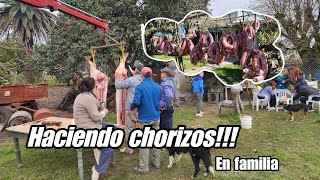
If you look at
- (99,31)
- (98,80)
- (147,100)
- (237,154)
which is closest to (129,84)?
(98,80)

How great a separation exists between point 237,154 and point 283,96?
5.47m

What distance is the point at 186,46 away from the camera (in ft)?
29.6

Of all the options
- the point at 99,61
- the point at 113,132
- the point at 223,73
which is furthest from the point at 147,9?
the point at 113,132

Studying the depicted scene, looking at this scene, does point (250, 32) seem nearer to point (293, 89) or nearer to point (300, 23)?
point (293, 89)

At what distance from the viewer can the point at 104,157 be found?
4.27 meters

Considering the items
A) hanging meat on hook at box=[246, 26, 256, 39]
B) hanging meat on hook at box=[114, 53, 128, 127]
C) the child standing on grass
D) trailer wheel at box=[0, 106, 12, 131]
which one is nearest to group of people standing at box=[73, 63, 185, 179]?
hanging meat on hook at box=[114, 53, 128, 127]

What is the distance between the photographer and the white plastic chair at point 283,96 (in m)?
9.89

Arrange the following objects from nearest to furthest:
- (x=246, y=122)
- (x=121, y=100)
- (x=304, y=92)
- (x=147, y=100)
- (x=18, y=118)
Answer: (x=147, y=100) → (x=121, y=100) → (x=246, y=122) → (x=18, y=118) → (x=304, y=92)

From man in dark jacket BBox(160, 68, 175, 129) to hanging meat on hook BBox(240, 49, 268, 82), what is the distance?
3.94 m

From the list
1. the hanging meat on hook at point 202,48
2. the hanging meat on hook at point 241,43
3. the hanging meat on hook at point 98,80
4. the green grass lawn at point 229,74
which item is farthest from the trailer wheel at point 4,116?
the hanging meat on hook at point 241,43

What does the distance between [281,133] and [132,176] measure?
446cm

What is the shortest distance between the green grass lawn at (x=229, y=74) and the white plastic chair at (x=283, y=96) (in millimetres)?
2376

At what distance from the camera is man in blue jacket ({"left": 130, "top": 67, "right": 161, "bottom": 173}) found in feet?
15.3

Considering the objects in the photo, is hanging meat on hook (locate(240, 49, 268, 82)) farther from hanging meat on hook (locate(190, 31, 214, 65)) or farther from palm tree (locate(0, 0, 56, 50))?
palm tree (locate(0, 0, 56, 50))
